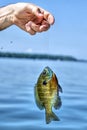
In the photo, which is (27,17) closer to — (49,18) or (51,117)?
(49,18)

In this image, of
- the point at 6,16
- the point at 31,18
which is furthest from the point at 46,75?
the point at 6,16

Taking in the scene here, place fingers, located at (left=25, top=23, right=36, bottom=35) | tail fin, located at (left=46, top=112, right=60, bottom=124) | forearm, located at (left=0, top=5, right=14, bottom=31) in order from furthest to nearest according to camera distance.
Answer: forearm, located at (left=0, top=5, right=14, bottom=31) → fingers, located at (left=25, top=23, right=36, bottom=35) → tail fin, located at (left=46, top=112, right=60, bottom=124)

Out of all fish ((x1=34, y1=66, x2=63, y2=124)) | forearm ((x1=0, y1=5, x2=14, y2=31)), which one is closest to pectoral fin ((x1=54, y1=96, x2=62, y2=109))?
fish ((x1=34, y1=66, x2=63, y2=124))

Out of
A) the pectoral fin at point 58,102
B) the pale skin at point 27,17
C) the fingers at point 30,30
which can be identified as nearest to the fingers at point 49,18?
the pale skin at point 27,17

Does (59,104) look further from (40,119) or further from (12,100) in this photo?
(12,100)

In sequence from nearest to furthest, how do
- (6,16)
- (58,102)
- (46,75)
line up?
(58,102) → (46,75) → (6,16)

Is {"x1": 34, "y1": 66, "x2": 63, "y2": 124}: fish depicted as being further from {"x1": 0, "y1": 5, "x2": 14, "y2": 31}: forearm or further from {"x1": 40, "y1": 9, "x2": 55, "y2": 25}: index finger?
{"x1": 0, "y1": 5, "x2": 14, "y2": 31}: forearm

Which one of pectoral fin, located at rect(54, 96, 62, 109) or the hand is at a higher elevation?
the hand
